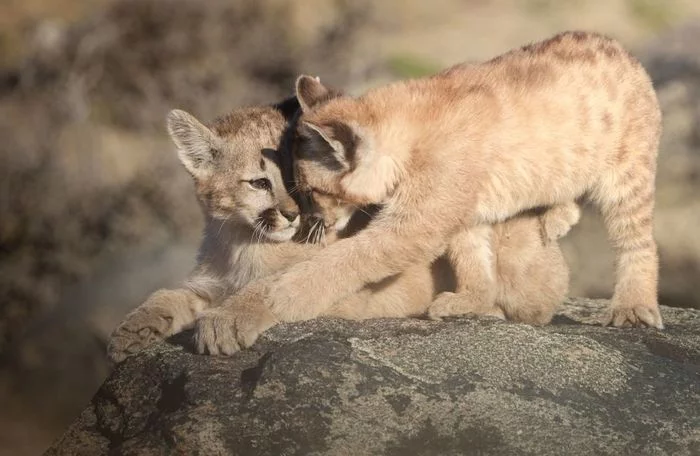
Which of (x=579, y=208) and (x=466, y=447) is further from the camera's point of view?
(x=579, y=208)

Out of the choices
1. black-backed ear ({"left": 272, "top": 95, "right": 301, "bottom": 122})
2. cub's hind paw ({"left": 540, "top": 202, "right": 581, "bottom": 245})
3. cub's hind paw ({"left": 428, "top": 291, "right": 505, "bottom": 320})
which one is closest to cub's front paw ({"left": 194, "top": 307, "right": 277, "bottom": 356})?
cub's hind paw ({"left": 428, "top": 291, "right": 505, "bottom": 320})

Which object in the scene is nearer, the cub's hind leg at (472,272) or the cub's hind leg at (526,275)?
the cub's hind leg at (472,272)

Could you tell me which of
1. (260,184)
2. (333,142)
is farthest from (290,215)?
(333,142)

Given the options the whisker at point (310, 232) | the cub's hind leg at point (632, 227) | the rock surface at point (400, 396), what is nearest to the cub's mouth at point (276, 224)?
the whisker at point (310, 232)

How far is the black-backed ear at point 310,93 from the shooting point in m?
7.65

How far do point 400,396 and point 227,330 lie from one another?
1167mm

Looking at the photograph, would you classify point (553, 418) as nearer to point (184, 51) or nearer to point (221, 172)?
point (221, 172)

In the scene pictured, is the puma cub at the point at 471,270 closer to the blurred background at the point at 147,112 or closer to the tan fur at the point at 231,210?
the tan fur at the point at 231,210

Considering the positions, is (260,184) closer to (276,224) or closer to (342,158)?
(276,224)

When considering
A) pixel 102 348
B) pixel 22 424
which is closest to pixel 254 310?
pixel 102 348

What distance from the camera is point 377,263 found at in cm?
704

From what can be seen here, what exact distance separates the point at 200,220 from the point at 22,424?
467cm

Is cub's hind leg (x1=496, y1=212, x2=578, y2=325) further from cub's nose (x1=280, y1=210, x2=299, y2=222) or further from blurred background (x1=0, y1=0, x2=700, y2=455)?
blurred background (x1=0, y1=0, x2=700, y2=455)

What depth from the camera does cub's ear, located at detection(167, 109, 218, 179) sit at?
7.82 m
